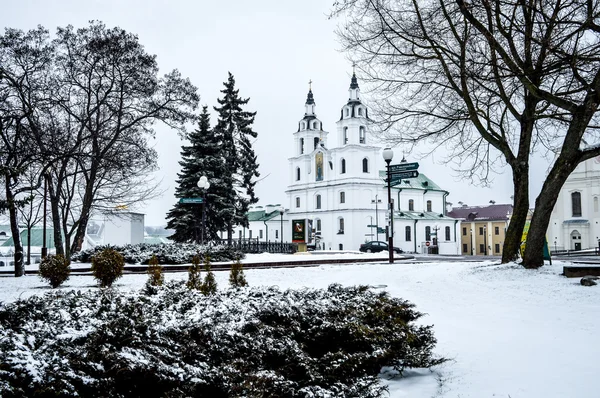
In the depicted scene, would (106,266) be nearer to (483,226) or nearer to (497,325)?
(497,325)

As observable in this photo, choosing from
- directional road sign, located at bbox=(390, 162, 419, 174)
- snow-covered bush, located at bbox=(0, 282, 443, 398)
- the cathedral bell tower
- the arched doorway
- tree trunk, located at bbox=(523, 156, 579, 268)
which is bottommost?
the arched doorway

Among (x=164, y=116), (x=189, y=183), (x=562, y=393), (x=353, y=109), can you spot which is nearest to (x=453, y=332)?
(x=562, y=393)

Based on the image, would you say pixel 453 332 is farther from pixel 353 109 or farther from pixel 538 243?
pixel 353 109

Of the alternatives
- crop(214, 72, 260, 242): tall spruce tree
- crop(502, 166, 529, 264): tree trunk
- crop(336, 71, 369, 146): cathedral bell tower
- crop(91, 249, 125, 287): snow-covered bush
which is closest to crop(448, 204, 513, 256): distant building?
crop(336, 71, 369, 146): cathedral bell tower

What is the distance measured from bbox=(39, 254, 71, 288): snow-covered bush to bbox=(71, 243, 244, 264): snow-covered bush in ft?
21.6

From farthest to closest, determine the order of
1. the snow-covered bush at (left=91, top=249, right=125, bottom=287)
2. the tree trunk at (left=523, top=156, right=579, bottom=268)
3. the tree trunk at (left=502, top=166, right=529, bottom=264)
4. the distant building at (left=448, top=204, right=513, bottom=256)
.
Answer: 1. the distant building at (left=448, top=204, right=513, bottom=256)
2. the tree trunk at (left=502, top=166, right=529, bottom=264)
3. the tree trunk at (left=523, top=156, right=579, bottom=268)
4. the snow-covered bush at (left=91, top=249, right=125, bottom=287)

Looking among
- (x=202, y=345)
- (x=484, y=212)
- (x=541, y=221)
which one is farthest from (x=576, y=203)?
A: (x=202, y=345)

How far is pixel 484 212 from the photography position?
92250 millimetres

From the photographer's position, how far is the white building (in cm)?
5988

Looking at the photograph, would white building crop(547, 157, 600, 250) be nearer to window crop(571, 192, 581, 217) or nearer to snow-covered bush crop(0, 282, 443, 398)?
window crop(571, 192, 581, 217)

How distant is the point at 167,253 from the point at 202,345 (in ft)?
49.3

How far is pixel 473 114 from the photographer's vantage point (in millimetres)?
13414

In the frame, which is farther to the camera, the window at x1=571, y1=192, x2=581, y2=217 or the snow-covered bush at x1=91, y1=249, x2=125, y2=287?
the window at x1=571, y1=192, x2=581, y2=217

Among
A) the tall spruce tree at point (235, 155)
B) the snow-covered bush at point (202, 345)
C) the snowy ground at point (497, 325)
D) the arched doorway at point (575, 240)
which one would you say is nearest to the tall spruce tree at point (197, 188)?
the tall spruce tree at point (235, 155)
